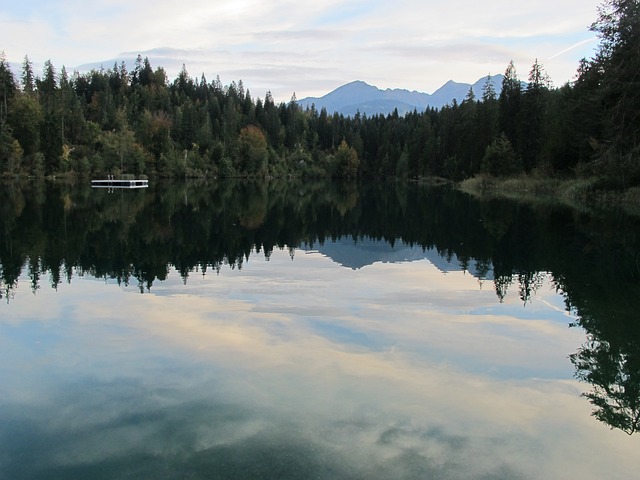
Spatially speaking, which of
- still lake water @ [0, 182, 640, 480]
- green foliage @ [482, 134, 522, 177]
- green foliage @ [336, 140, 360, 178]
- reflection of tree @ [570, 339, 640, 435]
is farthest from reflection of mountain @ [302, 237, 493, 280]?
green foliage @ [336, 140, 360, 178]

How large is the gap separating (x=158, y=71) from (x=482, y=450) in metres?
189

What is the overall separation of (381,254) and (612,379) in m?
15.1

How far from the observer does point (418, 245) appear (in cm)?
2695

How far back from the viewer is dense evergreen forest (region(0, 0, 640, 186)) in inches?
1781

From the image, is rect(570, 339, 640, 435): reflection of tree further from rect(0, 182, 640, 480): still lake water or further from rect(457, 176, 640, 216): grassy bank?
rect(457, 176, 640, 216): grassy bank

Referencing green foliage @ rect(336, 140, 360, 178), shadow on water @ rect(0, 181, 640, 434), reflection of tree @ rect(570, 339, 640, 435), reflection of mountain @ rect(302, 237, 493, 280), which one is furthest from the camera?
green foliage @ rect(336, 140, 360, 178)

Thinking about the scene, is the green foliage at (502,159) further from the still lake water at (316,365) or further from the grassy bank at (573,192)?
the still lake water at (316,365)

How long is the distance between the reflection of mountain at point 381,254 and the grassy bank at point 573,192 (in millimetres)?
21690

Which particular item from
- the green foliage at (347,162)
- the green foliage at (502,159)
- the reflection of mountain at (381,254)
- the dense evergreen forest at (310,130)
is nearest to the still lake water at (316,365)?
the reflection of mountain at (381,254)

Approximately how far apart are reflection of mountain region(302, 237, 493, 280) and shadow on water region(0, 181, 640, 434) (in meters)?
0.39

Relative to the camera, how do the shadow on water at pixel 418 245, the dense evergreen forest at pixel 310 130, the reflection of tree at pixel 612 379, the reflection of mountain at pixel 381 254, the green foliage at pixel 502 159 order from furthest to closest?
the green foliage at pixel 502 159 < the dense evergreen forest at pixel 310 130 < the reflection of mountain at pixel 381 254 < the shadow on water at pixel 418 245 < the reflection of tree at pixel 612 379

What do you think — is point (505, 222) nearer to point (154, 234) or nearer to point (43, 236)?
point (154, 234)

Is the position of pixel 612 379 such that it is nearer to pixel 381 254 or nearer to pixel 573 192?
pixel 381 254

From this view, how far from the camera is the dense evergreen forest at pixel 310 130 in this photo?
148 feet
